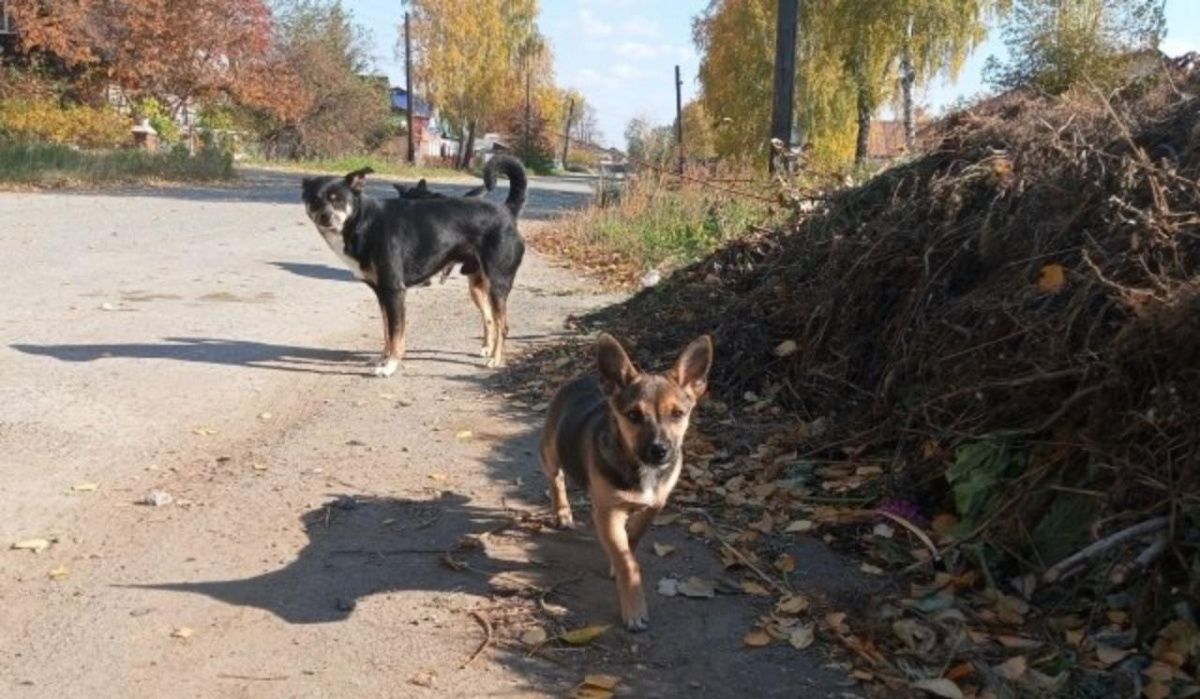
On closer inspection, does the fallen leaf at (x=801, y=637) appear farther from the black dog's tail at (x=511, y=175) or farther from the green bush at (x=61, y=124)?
the green bush at (x=61, y=124)

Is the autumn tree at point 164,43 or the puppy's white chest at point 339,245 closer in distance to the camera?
the puppy's white chest at point 339,245

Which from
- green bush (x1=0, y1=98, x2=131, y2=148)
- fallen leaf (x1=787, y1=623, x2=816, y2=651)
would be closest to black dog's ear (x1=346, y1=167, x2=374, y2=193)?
fallen leaf (x1=787, y1=623, x2=816, y2=651)

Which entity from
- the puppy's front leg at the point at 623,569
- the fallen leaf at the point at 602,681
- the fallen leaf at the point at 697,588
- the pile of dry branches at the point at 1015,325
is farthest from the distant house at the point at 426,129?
the fallen leaf at the point at 602,681

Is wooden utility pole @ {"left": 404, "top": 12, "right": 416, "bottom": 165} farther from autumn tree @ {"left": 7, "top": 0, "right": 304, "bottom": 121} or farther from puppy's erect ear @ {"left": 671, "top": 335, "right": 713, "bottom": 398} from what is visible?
puppy's erect ear @ {"left": 671, "top": 335, "right": 713, "bottom": 398}

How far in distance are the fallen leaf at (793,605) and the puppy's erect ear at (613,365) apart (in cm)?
101

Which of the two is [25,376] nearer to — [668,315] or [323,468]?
[323,468]

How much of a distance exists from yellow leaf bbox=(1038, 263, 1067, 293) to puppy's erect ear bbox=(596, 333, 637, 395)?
1.98 metres

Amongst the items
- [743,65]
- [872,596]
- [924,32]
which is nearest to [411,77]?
[743,65]

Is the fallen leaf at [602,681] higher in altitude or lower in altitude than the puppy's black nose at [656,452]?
lower

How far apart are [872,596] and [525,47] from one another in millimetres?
78005

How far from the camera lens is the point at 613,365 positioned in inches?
167

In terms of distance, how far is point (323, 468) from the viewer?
5520 millimetres

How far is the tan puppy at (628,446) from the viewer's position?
3.92 metres

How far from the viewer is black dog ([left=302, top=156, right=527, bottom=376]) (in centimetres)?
787
